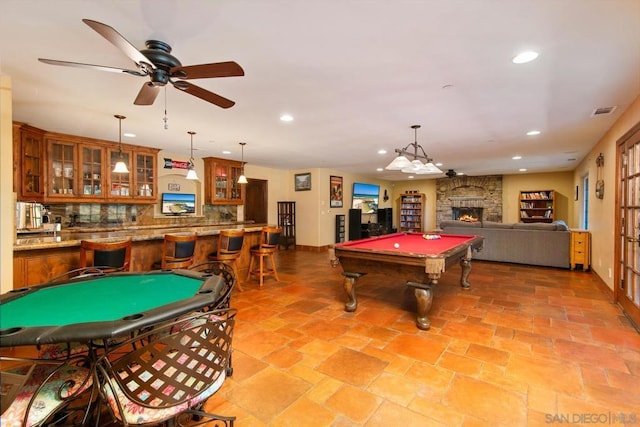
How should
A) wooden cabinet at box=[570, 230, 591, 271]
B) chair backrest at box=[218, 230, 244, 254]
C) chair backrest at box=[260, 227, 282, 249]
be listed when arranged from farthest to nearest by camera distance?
wooden cabinet at box=[570, 230, 591, 271] < chair backrest at box=[260, 227, 282, 249] < chair backrest at box=[218, 230, 244, 254]

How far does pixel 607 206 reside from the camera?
13.7 feet

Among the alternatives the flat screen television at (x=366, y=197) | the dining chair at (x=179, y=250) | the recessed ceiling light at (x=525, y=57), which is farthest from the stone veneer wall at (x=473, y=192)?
the dining chair at (x=179, y=250)

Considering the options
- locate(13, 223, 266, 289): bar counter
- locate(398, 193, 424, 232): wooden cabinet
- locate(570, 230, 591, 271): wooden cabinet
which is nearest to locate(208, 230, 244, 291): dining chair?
locate(13, 223, 266, 289): bar counter

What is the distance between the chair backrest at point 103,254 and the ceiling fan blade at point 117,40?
201 centimetres

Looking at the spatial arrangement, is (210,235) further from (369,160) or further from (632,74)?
(632,74)

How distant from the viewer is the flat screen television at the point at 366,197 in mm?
9852

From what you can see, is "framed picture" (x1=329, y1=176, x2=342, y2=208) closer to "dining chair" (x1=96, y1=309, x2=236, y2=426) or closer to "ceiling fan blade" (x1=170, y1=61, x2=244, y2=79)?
"ceiling fan blade" (x1=170, y1=61, x2=244, y2=79)

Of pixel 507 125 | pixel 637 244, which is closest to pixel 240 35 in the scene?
pixel 507 125

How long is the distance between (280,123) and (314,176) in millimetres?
4360

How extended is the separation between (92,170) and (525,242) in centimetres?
839

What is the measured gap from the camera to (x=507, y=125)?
13.3ft

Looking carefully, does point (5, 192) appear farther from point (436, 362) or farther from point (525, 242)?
point (525, 242)

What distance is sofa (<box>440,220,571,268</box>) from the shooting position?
5.79 metres

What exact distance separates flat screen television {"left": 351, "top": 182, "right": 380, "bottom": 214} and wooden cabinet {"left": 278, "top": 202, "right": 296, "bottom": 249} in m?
2.21
